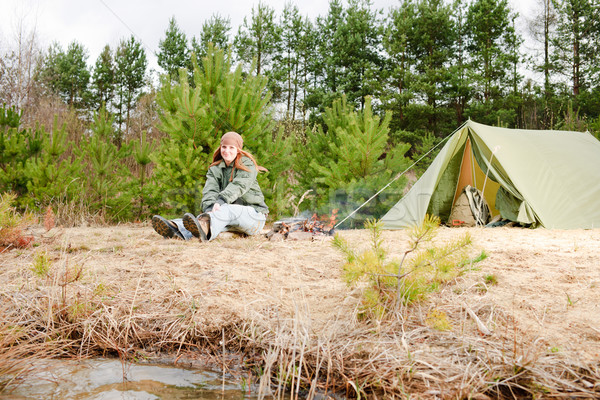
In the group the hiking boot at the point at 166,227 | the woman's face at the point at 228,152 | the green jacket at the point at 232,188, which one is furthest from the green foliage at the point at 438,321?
the woman's face at the point at 228,152

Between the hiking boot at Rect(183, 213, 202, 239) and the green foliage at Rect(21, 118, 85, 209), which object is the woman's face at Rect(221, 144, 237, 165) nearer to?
the hiking boot at Rect(183, 213, 202, 239)

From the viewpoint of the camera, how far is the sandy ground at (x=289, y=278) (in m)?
1.88

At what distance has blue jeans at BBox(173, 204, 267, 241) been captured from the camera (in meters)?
4.14

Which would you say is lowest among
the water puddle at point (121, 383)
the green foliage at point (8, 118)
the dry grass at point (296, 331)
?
the water puddle at point (121, 383)

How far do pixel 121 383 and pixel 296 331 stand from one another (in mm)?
729

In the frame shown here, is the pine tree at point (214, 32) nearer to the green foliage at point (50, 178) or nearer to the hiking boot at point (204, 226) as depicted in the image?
the green foliage at point (50, 178)

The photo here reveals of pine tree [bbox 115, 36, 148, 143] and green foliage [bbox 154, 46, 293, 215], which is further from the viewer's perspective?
pine tree [bbox 115, 36, 148, 143]

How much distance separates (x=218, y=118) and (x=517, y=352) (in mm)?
4883

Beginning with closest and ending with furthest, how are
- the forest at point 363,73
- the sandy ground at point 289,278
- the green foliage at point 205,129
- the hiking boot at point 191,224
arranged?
the sandy ground at point 289,278, the hiking boot at point 191,224, the green foliage at point 205,129, the forest at point 363,73

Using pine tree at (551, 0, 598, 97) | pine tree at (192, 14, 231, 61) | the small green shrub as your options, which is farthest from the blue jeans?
pine tree at (551, 0, 598, 97)

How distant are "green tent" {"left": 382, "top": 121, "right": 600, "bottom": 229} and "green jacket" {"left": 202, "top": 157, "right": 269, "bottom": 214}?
2.03 metres

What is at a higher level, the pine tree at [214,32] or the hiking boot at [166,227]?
the pine tree at [214,32]

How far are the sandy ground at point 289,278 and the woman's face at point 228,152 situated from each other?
926 mm

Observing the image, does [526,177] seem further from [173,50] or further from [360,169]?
[173,50]
